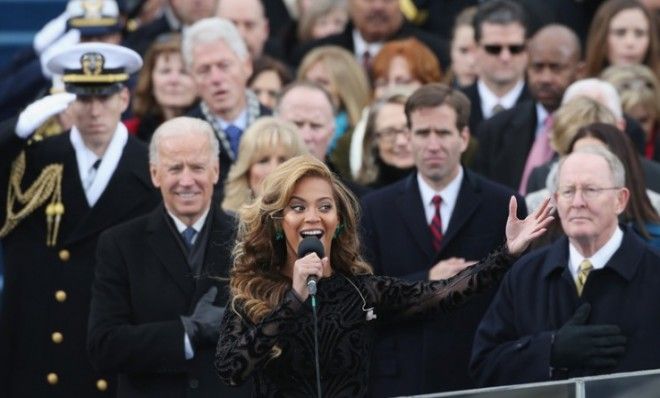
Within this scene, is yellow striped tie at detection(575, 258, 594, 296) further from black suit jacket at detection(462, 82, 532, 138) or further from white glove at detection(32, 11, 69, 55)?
white glove at detection(32, 11, 69, 55)

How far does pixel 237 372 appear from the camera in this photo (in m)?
6.75

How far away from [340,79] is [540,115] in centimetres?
136

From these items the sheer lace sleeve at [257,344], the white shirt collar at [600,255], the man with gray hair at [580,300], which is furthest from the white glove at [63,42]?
the sheer lace sleeve at [257,344]

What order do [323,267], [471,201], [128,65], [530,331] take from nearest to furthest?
[323,267]
[530,331]
[471,201]
[128,65]

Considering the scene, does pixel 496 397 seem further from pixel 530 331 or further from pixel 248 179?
pixel 248 179

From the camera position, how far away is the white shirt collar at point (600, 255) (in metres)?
8.24

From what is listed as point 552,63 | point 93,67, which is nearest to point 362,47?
point 552,63

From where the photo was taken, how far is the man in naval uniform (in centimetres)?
932

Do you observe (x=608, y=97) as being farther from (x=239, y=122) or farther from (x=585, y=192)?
(x=585, y=192)

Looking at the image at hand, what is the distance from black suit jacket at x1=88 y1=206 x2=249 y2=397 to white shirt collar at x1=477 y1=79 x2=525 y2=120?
340 cm

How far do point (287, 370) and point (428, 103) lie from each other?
2.68 metres

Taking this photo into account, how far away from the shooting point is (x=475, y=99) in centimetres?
1173

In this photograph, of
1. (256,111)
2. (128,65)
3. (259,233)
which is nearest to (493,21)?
(256,111)

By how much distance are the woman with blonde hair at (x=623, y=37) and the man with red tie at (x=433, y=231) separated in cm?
287
